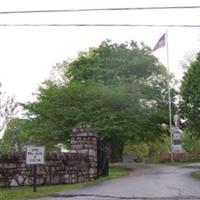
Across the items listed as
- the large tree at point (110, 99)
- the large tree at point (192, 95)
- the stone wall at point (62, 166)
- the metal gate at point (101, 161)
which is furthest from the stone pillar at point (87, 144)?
the large tree at point (192, 95)

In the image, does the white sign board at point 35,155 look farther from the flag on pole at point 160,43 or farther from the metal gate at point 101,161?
the flag on pole at point 160,43

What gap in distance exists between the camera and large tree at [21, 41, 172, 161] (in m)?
37.1

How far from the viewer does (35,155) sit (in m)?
16.8

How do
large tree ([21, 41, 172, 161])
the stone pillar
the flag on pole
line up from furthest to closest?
the flag on pole < large tree ([21, 41, 172, 161]) < the stone pillar

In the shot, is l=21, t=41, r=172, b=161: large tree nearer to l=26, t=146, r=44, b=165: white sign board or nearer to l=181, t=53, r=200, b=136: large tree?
l=181, t=53, r=200, b=136: large tree

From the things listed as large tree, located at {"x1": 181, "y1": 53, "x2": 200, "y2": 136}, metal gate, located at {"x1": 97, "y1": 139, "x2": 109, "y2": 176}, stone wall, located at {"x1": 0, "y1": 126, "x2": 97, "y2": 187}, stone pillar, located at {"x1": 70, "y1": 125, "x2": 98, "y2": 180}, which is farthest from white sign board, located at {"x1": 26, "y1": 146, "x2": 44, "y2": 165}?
large tree, located at {"x1": 181, "y1": 53, "x2": 200, "y2": 136}

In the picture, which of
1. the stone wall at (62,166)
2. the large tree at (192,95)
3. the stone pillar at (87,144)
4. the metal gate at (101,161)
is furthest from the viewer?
the large tree at (192,95)

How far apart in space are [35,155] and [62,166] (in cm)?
338

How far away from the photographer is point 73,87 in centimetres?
3781

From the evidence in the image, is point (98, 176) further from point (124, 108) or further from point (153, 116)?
point (153, 116)

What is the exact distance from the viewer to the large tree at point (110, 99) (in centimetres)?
3712

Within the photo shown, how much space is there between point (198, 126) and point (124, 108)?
19.1 feet

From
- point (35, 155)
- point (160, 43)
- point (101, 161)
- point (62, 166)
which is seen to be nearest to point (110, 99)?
point (160, 43)

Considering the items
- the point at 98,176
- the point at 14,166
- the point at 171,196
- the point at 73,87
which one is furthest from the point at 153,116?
the point at 171,196
